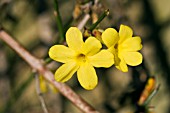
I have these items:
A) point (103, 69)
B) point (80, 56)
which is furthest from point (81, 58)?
point (103, 69)

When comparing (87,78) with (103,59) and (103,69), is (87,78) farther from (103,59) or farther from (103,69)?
(103,69)

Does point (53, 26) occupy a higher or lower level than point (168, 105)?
higher

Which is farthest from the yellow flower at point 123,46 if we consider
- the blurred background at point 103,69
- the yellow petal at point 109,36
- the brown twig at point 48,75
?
the blurred background at point 103,69

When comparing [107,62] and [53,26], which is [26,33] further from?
[107,62]

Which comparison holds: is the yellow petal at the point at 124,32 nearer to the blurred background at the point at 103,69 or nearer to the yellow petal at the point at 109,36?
the yellow petal at the point at 109,36

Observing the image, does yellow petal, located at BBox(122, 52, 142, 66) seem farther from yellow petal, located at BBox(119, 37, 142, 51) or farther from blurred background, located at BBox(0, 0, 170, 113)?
blurred background, located at BBox(0, 0, 170, 113)

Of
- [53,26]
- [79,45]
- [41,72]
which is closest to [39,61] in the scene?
[41,72]
